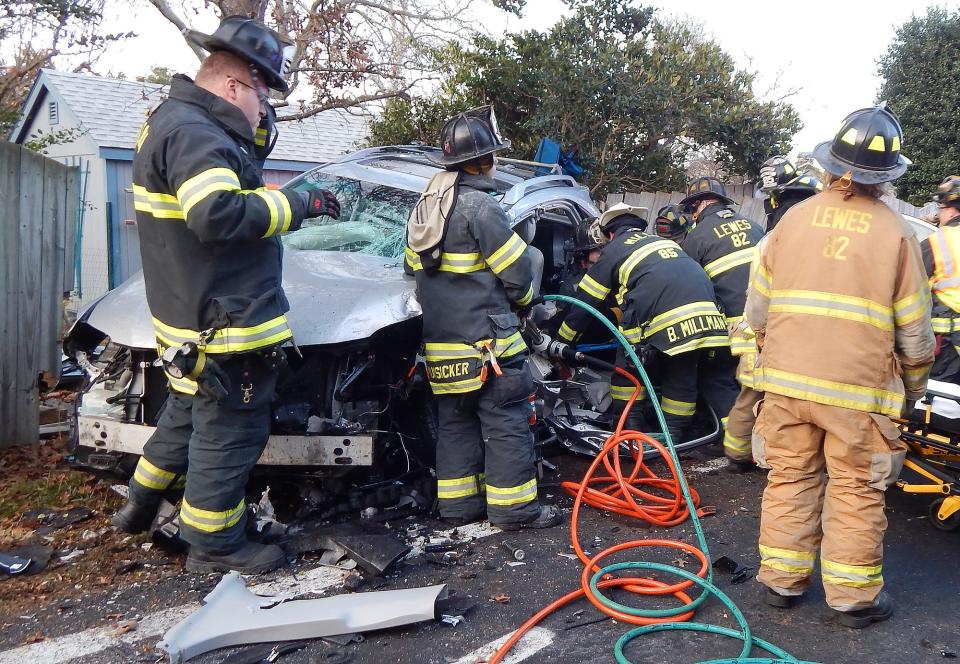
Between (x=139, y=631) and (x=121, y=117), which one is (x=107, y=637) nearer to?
(x=139, y=631)

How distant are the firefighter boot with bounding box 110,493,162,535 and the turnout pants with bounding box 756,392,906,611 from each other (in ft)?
8.81

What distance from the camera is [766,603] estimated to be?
319 centimetres

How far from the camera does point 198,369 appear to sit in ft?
10.5

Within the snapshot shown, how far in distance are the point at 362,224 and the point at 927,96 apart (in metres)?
11.3

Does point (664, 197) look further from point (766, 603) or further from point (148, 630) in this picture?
point (148, 630)

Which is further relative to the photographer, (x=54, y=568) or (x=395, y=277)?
(x=395, y=277)

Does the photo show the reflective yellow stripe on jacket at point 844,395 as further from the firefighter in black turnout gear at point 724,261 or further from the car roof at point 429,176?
the firefighter in black turnout gear at point 724,261

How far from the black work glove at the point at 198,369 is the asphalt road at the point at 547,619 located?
842 mm

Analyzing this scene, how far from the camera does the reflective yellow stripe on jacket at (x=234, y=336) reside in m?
3.22

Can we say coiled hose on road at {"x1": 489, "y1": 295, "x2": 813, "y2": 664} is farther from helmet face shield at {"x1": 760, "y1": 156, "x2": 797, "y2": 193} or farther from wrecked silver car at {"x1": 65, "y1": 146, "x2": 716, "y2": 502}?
helmet face shield at {"x1": 760, "y1": 156, "x2": 797, "y2": 193}

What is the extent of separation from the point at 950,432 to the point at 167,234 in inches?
136

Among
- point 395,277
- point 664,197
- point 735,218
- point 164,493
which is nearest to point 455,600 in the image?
point 164,493

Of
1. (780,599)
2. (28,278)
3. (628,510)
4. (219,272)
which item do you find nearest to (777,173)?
(628,510)

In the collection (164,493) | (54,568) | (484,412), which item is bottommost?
(54,568)
